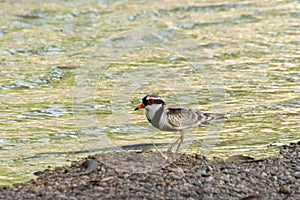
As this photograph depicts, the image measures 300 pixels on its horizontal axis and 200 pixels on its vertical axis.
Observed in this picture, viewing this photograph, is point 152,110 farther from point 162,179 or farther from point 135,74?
point 135,74

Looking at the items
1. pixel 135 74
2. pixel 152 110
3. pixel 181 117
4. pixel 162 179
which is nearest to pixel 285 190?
pixel 162 179

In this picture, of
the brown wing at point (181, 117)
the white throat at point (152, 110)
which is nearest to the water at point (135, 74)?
the brown wing at point (181, 117)

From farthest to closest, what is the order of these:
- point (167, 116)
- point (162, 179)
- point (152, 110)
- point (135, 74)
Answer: point (135, 74) < point (152, 110) < point (167, 116) < point (162, 179)

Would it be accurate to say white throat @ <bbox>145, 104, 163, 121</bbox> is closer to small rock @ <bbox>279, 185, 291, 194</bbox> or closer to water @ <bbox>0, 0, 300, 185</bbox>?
water @ <bbox>0, 0, 300, 185</bbox>

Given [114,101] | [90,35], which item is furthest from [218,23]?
[114,101]

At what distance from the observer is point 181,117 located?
8.41 metres

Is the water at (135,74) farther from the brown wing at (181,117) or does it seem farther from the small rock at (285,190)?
the small rock at (285,190)

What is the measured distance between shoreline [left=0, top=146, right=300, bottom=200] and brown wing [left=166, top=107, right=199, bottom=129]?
0.38 meters

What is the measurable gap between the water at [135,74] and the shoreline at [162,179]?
1.07 m

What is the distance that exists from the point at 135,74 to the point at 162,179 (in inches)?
267

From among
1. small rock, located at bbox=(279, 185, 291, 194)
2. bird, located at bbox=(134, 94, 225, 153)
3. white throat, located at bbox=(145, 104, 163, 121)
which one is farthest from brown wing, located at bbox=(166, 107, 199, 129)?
small rock, located at bbox=(279, 185, 291, 194)

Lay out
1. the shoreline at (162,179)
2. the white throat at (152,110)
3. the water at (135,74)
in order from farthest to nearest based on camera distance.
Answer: the water at (135,74)
the white throat at (152,110)
the shoreline at (162,179)

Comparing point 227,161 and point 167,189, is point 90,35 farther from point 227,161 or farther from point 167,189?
point 167,189

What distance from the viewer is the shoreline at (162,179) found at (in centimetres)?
689
